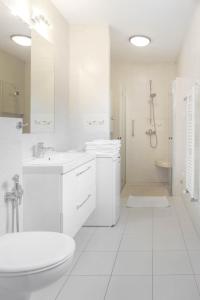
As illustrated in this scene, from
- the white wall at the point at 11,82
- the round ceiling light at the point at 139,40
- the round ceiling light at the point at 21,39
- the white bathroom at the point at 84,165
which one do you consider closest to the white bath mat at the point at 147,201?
the white bathroom at the point at 84,165

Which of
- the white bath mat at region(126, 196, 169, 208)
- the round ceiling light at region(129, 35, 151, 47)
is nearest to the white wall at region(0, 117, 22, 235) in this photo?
the white bath mat at region(126, 196, 169, 208)

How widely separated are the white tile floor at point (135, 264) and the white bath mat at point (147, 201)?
767mm

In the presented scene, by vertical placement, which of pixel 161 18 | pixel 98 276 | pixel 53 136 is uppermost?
pixel 161 18

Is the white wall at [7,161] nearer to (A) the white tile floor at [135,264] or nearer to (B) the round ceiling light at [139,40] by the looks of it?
(A) the white tile floor at [135,264]

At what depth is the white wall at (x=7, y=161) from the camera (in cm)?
200

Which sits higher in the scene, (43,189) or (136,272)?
(43,189)

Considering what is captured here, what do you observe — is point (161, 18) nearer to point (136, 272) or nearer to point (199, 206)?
point (199, 206)

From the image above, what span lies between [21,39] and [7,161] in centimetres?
124

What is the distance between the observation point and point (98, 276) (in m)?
2.39

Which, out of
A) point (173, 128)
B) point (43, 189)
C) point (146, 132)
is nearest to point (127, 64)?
point (146, 132)

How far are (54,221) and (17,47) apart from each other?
1454 mm

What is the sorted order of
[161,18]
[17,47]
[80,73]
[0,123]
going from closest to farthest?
[0,123] < [17,47] < [161,18] < [80,73]

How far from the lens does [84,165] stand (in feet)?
9.95

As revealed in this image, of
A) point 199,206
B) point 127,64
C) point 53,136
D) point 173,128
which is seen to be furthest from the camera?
point 127,64
